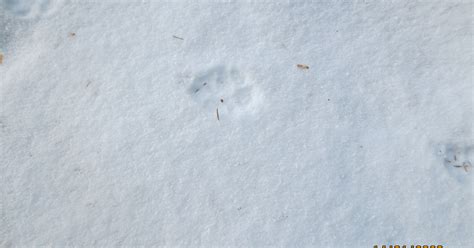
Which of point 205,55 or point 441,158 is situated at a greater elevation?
point 205,55

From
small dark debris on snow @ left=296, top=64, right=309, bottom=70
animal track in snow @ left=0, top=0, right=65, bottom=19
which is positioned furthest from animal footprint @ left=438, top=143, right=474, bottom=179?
animal track in snow @ left=0, top=0, right=65, bottom=19

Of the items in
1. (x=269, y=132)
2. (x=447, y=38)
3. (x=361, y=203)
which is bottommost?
(x=361, y=203)

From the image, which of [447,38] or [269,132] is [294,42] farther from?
[447,38]

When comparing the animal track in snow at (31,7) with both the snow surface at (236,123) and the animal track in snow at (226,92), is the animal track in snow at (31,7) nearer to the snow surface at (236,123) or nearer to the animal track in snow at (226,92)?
the snow surface at (236,123)

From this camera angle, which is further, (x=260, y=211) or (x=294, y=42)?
(x=294, y=42)

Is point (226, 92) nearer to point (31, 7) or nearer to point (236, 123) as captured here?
point (236, 123)

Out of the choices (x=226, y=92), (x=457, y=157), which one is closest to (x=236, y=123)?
(x=226, y=92)

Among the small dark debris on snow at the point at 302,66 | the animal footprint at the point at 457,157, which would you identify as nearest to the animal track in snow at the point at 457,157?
the animal footprint at the point at 457,157

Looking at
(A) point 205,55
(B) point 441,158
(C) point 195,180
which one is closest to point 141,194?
(C) point 195,180
